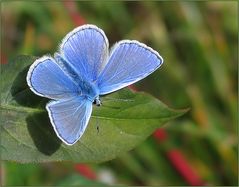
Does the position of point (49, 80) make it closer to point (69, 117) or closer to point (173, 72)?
point (69, 117)

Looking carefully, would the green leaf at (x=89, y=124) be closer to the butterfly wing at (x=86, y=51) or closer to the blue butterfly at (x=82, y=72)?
the blue butterfly at (x=82, y=72)

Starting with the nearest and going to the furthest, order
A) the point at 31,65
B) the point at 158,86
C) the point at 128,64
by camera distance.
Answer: the point at 31,65 → the point at 128,64 → the point at 158,86

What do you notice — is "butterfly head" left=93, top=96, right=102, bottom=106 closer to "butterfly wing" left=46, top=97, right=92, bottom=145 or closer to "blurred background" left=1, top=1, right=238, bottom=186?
"butterfly wing" left=46, top=97, right=92, bottom=145

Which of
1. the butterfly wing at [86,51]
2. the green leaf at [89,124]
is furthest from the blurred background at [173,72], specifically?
the green leaf at [89,124]

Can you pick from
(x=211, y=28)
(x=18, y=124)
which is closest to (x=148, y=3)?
(x=211, y=28)

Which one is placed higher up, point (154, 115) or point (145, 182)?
point (154, 115)

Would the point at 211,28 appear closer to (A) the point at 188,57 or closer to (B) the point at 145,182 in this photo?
(A) the point at 188,57

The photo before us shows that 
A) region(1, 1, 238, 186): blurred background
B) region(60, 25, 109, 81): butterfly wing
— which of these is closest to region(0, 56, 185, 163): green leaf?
region(60, 25, 109, 81): butterfly wing
